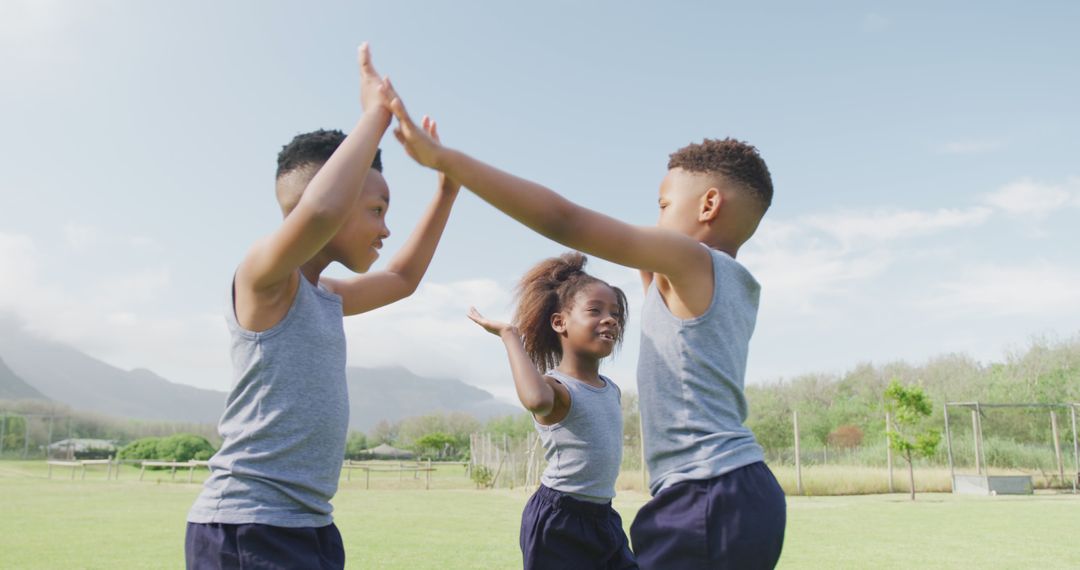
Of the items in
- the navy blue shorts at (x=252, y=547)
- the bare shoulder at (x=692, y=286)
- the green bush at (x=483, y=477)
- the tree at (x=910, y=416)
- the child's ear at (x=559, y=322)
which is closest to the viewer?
the navy blue shorts at (x=252, y=547)

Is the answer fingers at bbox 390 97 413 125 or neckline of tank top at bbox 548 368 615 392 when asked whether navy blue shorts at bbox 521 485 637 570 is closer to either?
neckline of tank top at bbox 548 368 615 392

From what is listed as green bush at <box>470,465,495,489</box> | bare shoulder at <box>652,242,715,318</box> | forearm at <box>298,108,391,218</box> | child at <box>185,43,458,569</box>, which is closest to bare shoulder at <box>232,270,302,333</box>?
child at <box>185,43,458,569</box>

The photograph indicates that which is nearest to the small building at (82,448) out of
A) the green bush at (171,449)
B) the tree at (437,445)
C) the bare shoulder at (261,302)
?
the green bush at (171,449)

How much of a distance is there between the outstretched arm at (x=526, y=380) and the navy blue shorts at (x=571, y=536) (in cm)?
46

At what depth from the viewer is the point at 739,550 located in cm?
228

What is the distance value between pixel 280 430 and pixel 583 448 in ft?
5.64

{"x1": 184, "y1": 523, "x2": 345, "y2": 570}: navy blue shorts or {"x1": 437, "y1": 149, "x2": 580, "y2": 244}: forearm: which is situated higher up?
{"x1": 437, "y1": 149, "x2": 580, "y2": 244}: forearm

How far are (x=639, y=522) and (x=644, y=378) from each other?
0.42m

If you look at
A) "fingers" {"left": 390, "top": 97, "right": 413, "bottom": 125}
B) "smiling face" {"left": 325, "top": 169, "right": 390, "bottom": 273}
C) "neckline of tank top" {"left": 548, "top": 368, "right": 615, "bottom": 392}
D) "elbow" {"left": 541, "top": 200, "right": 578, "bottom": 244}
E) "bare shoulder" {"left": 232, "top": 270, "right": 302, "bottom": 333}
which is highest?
"fingers" {"left": 390, "top": 97, "right": 413, "bottom": 125}

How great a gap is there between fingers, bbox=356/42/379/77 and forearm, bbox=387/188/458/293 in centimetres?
71

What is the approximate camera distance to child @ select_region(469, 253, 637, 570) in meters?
3.49

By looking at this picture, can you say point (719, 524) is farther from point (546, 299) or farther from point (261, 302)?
point (546, 299)

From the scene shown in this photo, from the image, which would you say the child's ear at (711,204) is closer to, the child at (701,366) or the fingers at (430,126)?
the child at (701,366)

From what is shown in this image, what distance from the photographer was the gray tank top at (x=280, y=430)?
7.42 ft
